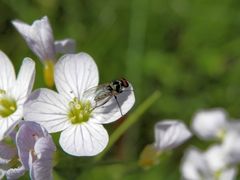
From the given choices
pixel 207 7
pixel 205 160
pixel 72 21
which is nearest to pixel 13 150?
pixel 205 160

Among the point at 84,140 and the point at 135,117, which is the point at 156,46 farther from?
the point at 84,140

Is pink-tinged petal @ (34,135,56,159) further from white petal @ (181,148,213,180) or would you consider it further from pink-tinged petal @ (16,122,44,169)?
white petal @ (181,148,213,180)

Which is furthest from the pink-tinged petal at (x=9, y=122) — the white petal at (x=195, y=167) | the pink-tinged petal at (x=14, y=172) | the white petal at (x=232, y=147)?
the white petal at (x=232, y=147)

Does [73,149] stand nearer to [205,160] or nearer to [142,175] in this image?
[205,160]

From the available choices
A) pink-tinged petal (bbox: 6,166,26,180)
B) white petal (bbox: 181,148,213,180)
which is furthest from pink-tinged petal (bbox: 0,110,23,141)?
white petal (bbox: 181,148,213,180)

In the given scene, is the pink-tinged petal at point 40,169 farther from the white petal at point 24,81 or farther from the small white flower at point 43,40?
the small white flower at point 43,40
